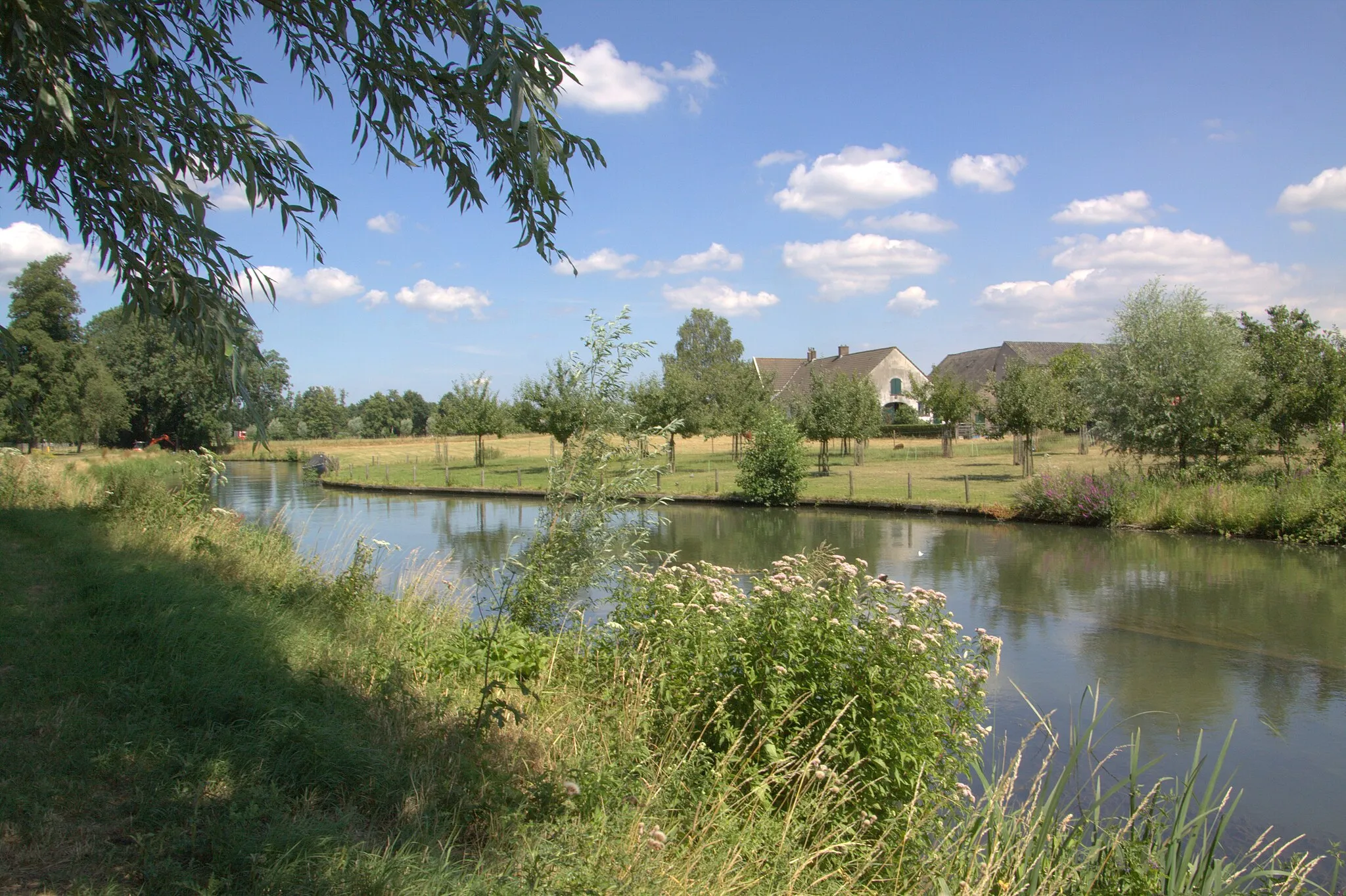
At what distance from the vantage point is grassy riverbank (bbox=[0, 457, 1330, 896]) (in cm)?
318

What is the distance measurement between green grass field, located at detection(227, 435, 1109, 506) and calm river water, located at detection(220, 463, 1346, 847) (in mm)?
3735

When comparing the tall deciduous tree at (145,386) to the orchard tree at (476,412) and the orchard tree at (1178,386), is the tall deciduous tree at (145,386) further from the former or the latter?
the orchard tree at (1178,386)

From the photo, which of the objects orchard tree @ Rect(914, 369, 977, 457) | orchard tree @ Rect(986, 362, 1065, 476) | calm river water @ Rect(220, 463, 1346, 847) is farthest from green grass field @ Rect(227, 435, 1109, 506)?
calm river water @ Rect(220, 463, 1346, 847)

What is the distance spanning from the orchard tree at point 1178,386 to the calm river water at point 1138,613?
3.77 meters

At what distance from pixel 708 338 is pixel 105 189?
80084 mm

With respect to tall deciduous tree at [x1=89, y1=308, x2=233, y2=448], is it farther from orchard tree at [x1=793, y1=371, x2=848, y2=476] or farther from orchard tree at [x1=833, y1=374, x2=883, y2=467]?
orchard tree at [x1=833, y1=374, x2=883, y2=467]

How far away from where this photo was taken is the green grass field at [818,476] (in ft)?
96.7

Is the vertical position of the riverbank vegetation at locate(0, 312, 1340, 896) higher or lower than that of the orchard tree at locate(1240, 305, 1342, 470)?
lower

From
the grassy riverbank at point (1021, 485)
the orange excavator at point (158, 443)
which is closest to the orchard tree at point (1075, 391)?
the grassy riverbank at point (1021, 485)

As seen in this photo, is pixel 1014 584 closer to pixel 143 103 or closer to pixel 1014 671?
pixel 1014 671

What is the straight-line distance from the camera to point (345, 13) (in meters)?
3.91

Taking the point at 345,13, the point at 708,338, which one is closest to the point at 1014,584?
the point at 345,13

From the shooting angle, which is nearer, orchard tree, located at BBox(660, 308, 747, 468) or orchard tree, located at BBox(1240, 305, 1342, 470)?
orchard tree, located at BBox(1240, 305, 1342, 470)

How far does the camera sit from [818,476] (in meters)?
36.5
